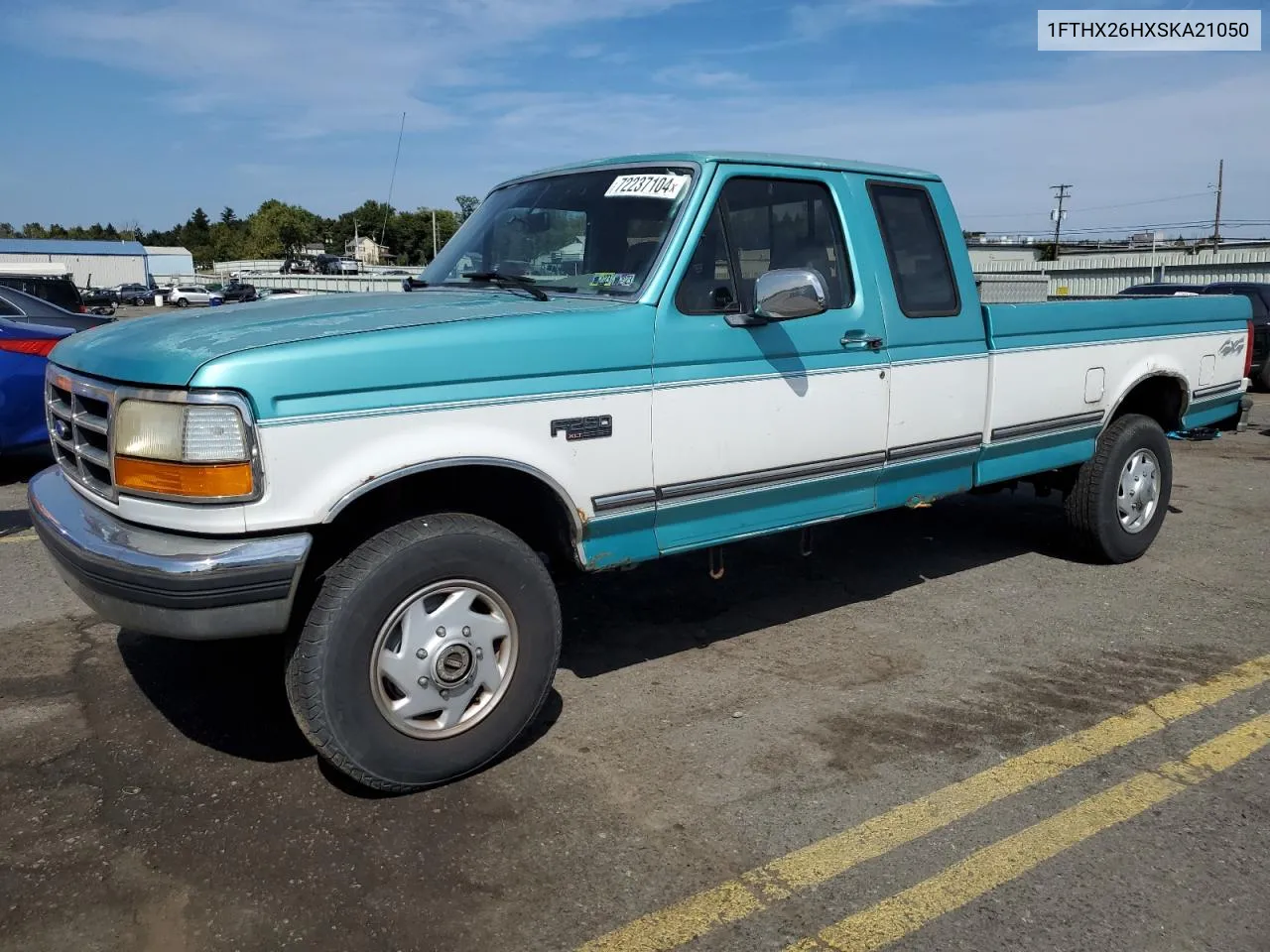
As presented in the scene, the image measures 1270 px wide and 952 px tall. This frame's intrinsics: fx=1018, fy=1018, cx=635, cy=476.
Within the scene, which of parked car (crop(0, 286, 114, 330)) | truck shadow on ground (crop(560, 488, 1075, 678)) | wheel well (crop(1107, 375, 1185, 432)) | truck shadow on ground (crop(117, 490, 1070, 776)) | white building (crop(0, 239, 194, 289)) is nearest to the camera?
truck shadow on ground (crop(117, 490, 1070, 776))

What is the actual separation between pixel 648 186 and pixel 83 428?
88.9 inches

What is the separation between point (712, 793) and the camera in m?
3.38

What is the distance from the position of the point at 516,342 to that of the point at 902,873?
6.61ft

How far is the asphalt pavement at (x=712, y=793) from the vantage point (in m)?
2.73

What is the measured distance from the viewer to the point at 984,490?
19.4 feet

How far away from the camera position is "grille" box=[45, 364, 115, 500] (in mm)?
3195

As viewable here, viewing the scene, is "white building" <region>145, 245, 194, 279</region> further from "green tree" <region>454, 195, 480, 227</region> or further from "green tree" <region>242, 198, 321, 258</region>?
"green tree" <region>454, 195, 480, 227</region>

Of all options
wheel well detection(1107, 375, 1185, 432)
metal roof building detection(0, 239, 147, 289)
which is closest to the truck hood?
wheel well detection(1107, 375, 1185, 432)

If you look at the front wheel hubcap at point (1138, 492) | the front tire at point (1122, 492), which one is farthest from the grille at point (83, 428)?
the front wheel hubcap at point (1138, 492)

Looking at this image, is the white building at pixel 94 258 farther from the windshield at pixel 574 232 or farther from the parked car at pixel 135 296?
the windshield at pixel 574 232

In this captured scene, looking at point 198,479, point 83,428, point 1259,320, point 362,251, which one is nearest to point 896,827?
point 198,479

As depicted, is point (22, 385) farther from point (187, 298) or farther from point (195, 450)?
point (187, 298)

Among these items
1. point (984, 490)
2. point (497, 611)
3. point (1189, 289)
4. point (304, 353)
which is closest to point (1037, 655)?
point (984, 490)

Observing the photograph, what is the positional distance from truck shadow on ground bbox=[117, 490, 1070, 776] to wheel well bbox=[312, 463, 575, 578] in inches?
30.1
